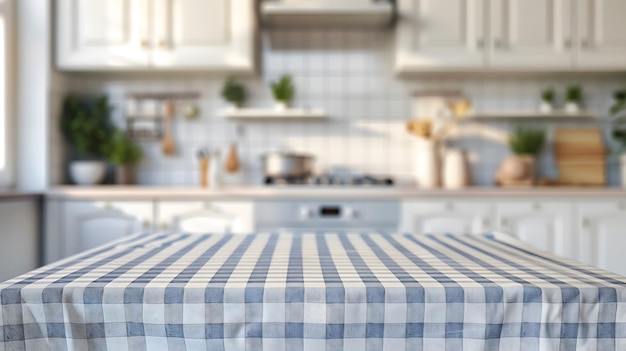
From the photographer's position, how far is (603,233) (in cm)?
271

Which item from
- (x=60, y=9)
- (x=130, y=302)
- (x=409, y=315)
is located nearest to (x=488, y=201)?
(x=409, y=315)

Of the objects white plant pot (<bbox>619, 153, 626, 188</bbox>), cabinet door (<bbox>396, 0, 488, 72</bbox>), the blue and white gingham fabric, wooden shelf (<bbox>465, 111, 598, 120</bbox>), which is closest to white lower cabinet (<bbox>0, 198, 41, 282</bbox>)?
the blue and white gingham fabric

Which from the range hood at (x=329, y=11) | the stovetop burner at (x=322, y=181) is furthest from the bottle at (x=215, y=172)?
the range hood at (x=329, y=11)

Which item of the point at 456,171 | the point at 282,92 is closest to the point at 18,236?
the point at 282,92

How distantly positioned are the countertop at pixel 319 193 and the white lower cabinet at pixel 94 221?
0.14 feet

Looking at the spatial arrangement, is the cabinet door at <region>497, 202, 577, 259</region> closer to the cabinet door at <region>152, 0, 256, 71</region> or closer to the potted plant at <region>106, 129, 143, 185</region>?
the cabinet door at <region>152, 0, 256, 71</region>

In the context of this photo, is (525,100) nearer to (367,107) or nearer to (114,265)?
(367,107)

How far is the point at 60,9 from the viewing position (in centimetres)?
288

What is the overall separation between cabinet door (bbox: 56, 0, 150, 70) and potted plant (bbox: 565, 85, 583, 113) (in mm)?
2579

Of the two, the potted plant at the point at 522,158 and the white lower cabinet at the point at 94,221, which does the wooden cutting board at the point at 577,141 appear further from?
the white lower cabinet at the point at 94,221

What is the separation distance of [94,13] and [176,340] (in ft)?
8.71

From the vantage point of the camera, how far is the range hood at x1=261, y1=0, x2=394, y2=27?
9.16ft

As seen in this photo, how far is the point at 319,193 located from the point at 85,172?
1.42 meters

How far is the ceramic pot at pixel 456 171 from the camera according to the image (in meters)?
2.98
